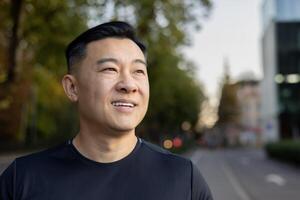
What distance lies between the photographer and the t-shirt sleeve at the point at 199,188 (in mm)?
1715

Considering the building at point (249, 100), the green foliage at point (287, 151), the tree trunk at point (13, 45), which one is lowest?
the building at point (249, 100)

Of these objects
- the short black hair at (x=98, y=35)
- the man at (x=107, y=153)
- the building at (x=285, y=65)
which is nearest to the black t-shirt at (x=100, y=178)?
the man at (x=107, y=153)

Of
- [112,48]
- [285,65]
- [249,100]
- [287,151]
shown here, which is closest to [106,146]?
[112,48]

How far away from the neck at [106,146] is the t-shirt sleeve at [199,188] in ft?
0.76

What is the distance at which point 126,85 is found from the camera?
1.71 meters

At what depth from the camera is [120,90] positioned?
1.71 meters

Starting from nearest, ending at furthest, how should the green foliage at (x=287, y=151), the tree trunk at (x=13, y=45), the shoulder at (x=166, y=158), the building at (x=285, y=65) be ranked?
the shoulder at (x=166, y=158) → the tree trunk at (x=13, y=45) → the green foliage at (x=287, y=151) → the building at (x=285, y=65)

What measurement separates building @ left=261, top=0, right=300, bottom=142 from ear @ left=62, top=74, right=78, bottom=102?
56.1 metres

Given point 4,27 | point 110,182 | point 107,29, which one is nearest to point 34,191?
point 110,182

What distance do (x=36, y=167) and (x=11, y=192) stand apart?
0.37ft

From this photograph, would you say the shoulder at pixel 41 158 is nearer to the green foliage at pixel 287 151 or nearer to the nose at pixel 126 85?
the nose at pixel 126 85

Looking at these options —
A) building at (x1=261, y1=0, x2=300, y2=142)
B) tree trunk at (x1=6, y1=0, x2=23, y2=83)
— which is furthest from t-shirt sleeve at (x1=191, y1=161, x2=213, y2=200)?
building at (x1=261, y1=0, x2=300, y2=142)

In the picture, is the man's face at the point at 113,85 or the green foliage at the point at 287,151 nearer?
the man's face at the point at 113,85

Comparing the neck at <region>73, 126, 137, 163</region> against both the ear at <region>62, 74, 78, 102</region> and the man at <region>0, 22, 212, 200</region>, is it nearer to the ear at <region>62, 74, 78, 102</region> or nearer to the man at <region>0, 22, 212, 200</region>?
the man at <region>0, 22, 212, 200</region>
